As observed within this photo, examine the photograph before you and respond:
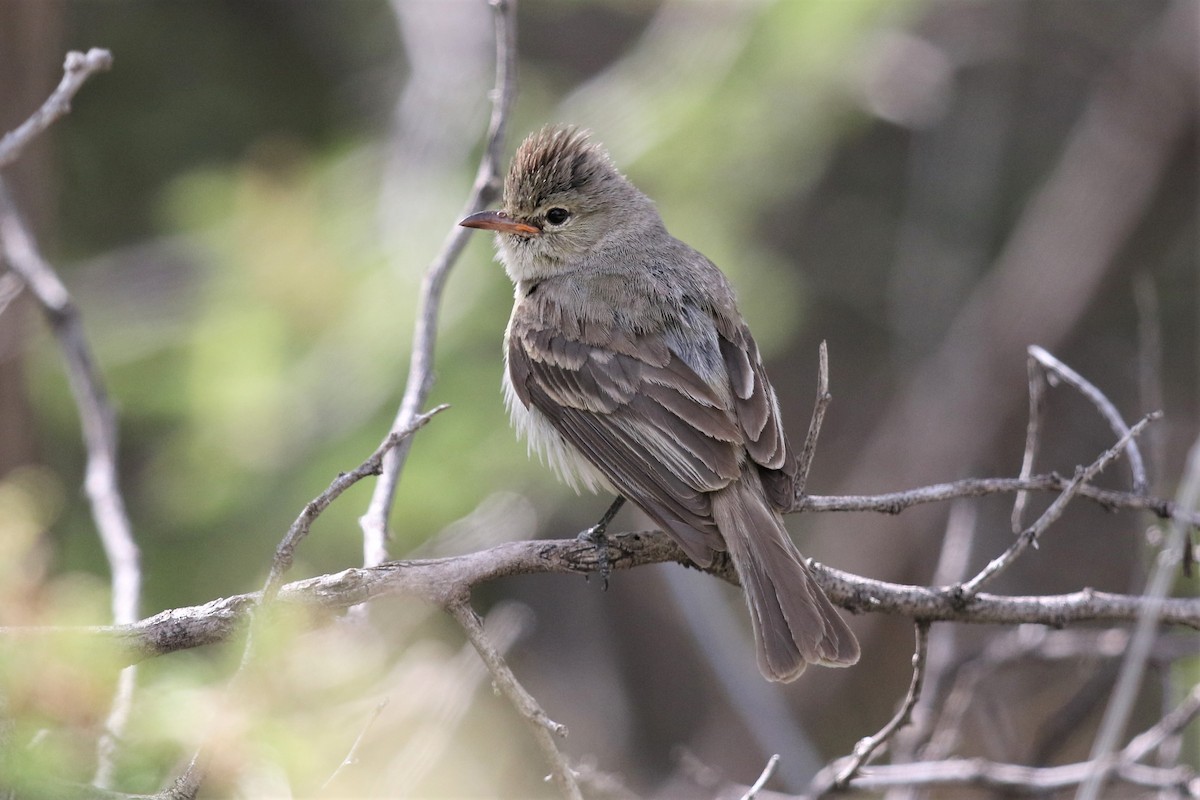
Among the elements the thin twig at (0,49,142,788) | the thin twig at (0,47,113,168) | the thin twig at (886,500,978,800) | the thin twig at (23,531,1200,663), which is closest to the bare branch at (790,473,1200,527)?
the thin twig at (23,531,1200,663)

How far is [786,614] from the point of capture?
3461 mm

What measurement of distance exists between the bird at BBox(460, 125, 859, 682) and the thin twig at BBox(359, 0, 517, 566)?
183 mm

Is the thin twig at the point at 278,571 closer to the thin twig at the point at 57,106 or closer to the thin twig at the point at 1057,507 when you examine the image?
the thin twig at the point at 1057,507

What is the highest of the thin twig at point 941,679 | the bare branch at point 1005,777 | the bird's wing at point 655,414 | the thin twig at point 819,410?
the bird's wing at point 655,414

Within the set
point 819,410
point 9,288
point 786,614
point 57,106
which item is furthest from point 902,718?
point 9,288

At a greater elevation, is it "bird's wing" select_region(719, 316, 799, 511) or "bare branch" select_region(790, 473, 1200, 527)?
"bird's wing" select_region(719, 316, 799, 511)

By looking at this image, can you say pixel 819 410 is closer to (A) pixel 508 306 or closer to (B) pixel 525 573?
(B) pixel 525 573

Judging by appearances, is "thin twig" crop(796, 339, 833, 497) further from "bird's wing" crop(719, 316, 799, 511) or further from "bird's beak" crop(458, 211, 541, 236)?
"bird's beak" crop(458, 211, 541, 236)

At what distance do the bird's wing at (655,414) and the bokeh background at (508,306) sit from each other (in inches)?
23.8

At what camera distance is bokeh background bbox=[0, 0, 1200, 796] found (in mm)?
4508

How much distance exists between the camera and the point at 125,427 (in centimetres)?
598

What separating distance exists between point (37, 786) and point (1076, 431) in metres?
7.67

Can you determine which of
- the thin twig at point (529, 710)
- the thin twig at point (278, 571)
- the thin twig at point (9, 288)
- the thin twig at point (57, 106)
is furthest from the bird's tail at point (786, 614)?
the thin twig at point (9, 288)

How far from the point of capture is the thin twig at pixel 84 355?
3490mm
